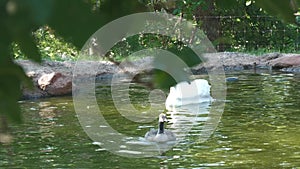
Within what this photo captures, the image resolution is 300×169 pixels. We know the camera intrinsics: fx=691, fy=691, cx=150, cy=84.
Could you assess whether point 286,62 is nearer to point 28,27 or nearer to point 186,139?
point 186,139

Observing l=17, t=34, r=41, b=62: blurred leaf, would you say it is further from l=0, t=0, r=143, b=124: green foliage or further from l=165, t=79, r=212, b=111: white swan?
l=165, t=79, r=212, b=111: white swan

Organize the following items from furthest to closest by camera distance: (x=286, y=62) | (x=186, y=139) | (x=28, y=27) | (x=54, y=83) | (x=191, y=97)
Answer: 1. (x=286, y=62)
2. (x=54, y=83)
3. (x=191, y=97)
4. (x=186, y=139)
5. (x=28, y=27)

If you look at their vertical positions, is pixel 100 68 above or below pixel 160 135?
above

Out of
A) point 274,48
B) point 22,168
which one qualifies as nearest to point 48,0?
point 22,168

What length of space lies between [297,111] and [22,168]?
177 inches

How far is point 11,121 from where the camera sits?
2.26 ft

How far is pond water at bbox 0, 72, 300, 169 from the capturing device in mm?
7104

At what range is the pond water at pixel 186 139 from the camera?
23.3 ft

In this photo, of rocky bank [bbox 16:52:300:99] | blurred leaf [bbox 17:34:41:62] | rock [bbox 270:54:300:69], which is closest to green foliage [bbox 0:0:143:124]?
blurred leaf [bbox 17:34:41:62]

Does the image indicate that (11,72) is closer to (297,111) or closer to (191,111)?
(297,111)

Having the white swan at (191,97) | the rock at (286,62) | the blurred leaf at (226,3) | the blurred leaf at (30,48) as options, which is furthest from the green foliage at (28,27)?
the rock at (286,62)

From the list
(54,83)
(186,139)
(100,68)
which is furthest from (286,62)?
(186,139)

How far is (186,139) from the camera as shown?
27.6ft

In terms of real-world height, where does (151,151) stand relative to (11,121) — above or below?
below
